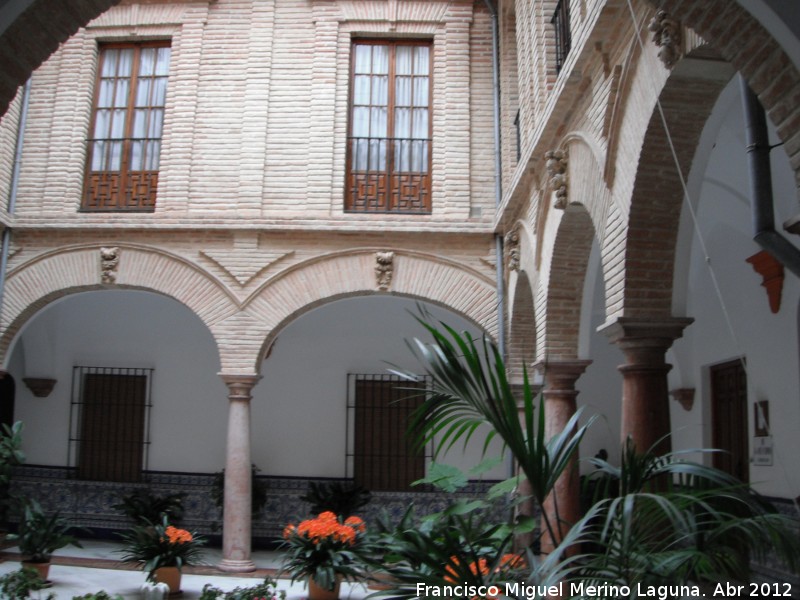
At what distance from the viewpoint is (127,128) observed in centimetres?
1138

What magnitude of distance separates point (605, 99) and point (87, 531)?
997 centimetres

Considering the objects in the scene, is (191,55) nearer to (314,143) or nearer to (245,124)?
(245,124)

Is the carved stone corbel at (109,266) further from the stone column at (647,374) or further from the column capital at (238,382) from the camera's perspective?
the stone column at (647,374)

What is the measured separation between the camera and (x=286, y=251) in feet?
35.0

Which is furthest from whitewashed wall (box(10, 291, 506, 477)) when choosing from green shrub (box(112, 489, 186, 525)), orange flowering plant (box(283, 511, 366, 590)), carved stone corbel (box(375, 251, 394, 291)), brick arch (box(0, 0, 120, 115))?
brick arch (box(0, 0, 120, 115))

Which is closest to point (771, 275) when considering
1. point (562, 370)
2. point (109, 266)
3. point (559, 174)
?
point (562, 370)

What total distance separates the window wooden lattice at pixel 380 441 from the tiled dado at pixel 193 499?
0.25 m

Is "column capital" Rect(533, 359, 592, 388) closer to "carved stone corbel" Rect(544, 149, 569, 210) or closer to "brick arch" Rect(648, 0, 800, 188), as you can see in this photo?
"carved stone corbel" Rect(544, 149, 569, 210)

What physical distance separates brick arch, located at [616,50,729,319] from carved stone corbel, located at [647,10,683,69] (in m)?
0.36

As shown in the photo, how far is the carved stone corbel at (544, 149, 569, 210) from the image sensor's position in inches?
274

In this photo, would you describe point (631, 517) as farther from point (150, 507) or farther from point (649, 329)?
point (150, 507)

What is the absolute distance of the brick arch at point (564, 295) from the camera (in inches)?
294

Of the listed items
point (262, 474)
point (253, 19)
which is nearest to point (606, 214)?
point (253, 19)

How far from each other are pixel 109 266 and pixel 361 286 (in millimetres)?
3067
